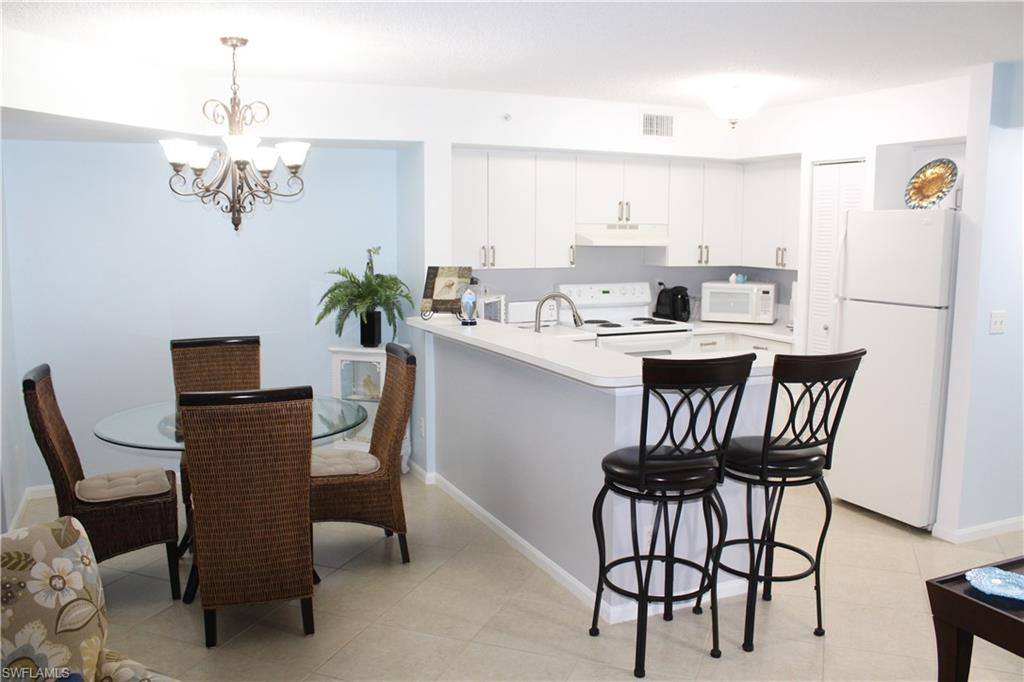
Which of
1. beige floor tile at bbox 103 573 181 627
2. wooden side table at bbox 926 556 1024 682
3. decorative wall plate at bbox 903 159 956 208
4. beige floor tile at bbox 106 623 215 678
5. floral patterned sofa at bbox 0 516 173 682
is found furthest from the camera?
decorative wall plate at bbox 903 159 956 208


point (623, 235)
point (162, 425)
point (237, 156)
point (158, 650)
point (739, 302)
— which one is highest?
point (237, 156)

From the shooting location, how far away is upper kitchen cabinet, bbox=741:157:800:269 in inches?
226

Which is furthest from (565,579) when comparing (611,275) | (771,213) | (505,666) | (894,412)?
(771,213)

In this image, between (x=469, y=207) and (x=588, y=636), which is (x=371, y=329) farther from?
(x=588, y=636)

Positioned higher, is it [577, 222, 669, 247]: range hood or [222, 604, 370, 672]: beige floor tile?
[577, 222, 669, 247]: range hood

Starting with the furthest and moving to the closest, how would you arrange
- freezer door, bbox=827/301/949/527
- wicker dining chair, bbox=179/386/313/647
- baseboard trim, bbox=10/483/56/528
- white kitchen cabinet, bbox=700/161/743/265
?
white kitchen cabinet, bbox=700/161/743/265 < baseboard trim, bbox=10/483/56/528 < freezer door, bbox=827/301/949/527 < wicker dining chair, bbox=179/386/313/647

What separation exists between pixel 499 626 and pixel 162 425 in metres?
1.70

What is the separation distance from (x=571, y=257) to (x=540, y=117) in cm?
97

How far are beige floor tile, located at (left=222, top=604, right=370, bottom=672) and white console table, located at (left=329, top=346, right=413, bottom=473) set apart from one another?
1.93 meters

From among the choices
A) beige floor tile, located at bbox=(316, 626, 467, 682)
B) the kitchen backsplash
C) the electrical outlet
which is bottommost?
beige floor tile, located at bbox=(316, 626, 467, 682)

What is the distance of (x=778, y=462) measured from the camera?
9.84 ft

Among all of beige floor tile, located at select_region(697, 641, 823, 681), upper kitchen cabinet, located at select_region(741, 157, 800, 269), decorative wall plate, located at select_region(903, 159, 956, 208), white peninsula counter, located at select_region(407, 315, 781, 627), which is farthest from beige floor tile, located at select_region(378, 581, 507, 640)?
upper kitchen cabinet, located at select_region(741, 157, 800, 269)

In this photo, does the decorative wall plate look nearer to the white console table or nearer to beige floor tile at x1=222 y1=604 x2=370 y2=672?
the white console table

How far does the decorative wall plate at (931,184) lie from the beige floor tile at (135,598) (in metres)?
4.30
